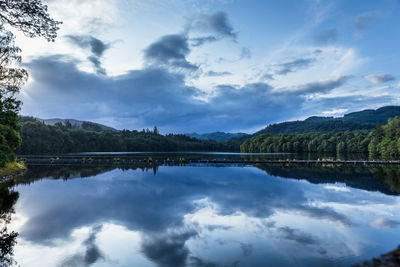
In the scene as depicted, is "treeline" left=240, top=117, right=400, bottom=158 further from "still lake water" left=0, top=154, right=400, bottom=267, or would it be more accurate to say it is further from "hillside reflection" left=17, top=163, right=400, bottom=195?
"still lake water" left=0, top=154, right=400, bottom=267

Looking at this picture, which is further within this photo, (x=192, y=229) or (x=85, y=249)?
(x=192, y=229)

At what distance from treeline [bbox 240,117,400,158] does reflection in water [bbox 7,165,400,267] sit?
86.6m

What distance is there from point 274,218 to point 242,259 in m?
7.75

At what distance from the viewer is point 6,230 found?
1541 cm

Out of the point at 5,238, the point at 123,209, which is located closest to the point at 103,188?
the point at 123,209

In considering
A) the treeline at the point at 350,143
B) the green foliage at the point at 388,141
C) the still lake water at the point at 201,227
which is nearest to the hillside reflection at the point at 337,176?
the still lake water at the point at 201,227

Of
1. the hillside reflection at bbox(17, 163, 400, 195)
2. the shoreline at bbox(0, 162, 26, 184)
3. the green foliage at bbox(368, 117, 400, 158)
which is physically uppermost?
the green foliage at bbox(368, 117, 400, 158)

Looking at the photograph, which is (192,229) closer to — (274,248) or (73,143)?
(274,248)

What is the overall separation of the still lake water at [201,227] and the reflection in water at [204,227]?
0.16 feet

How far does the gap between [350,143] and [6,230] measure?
520 ft

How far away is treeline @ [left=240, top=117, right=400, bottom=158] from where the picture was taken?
99.8m

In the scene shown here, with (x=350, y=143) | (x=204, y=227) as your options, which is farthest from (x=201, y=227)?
(x=350, y=143)

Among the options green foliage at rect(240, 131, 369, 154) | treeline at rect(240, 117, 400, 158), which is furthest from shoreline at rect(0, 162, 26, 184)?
green foliage at rect(240, 131, 369, 154)

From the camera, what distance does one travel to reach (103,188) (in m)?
32.2
